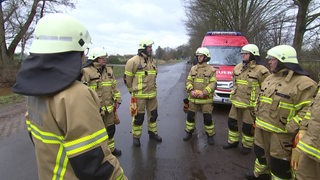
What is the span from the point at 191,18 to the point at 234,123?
32.7 m

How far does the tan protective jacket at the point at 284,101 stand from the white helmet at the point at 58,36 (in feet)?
9.14

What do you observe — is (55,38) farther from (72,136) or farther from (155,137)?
(155,137)

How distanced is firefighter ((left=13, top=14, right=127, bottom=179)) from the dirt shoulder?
18.8ft

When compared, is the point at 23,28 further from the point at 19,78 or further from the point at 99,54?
the point at 19,78

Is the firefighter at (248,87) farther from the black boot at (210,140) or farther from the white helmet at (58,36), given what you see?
Answer: the white helmet at (58,36)

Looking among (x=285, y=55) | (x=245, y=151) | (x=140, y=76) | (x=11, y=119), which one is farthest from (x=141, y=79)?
(x=11, y=119)

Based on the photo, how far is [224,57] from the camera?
1045 centimetres

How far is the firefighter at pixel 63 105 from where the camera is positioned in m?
1.70

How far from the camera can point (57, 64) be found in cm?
174

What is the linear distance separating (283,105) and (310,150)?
3.76 ft

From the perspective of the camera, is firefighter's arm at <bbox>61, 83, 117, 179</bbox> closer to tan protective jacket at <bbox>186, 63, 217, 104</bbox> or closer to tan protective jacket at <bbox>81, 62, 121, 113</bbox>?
tan protective jacket at <bbox>81, 62, 121, 113</bbox>

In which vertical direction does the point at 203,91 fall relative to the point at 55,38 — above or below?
below

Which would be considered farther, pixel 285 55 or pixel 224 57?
pixel 224 57

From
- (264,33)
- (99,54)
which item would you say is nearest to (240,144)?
(99,54)
